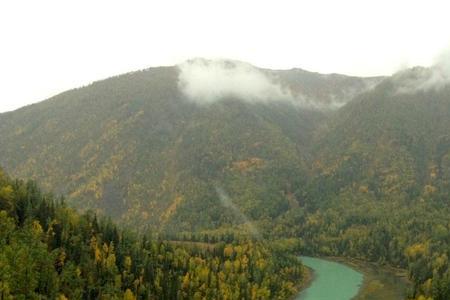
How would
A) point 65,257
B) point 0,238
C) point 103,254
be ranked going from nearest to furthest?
point 0,238
point 65,257
point 103,254

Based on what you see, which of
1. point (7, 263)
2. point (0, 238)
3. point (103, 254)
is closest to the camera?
point (7, 263)

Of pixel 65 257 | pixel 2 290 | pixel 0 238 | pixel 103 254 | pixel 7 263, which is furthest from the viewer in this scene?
pixel 103 254

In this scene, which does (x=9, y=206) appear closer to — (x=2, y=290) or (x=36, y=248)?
(x=36, y=248)

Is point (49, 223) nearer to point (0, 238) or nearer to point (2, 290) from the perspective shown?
point (0, 238)

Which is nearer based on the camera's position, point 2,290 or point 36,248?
point 2,290

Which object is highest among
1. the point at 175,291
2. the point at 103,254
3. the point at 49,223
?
the point at 49,223

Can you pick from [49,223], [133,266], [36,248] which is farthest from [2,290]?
[133,266]

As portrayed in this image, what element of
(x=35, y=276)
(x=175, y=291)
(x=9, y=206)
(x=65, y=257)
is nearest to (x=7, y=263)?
(x=35, y=276)

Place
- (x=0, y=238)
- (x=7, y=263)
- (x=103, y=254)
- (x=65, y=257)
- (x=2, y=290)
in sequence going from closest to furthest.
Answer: (x=2, y=290)
(x=7, y=263)
(x=0, y=238)
(x=65, y=257)
(x=103, y=254)

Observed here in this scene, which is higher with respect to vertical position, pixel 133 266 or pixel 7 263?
pixel 7 263
